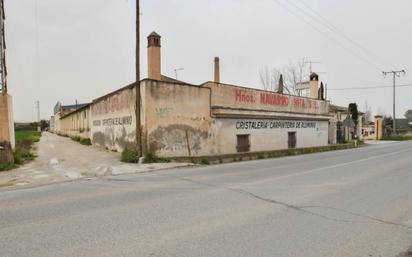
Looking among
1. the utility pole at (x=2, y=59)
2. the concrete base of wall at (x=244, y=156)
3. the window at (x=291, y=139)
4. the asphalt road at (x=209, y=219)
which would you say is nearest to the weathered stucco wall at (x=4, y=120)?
the utility pole at (x=2, y=59)

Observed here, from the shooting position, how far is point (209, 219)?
5.86 metres

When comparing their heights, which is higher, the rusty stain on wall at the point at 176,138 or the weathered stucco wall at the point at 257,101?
the weathered stucco wall at the point at 257,101

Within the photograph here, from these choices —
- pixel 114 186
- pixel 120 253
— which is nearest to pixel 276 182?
pixel 114 186

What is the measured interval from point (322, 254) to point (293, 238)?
2.07ft

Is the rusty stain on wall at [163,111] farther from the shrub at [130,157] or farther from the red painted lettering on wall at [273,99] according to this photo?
the red painted lettering on wall at [273,99]

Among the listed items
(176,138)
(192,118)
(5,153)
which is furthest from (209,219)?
(192,118)

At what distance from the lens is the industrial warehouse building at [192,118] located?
1627 centimetres

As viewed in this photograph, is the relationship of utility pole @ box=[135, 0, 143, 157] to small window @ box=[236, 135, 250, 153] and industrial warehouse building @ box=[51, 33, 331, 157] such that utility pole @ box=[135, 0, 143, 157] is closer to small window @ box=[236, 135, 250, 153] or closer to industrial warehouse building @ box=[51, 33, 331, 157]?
industrial warehouse building @ box=[51, 33, 331, 157]

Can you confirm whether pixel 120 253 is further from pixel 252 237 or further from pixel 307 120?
pixel 307 120

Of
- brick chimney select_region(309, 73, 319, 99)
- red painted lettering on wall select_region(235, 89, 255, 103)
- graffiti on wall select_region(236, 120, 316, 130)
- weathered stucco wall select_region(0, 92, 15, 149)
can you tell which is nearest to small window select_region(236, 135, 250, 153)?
graffiti on wall select_region(236, 120, 316, 130)

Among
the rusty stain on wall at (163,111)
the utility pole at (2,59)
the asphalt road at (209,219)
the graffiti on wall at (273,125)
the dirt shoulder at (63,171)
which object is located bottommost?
the dirt shoulder at (63,171)

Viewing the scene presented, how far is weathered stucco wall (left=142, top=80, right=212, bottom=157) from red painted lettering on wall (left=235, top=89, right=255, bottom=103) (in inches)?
108

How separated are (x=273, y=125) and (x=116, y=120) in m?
10.6

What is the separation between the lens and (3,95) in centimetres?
1395
